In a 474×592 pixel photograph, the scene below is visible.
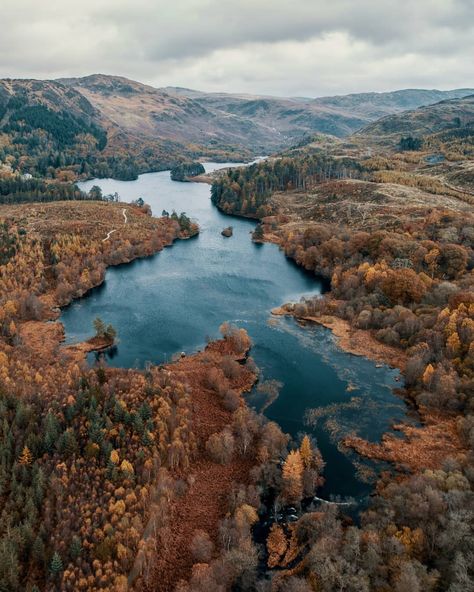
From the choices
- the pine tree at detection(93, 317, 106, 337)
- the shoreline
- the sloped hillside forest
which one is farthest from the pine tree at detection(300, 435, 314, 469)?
the pine tree at detection(93, 317, 106, 337)

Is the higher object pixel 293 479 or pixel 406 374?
pixel 406 374

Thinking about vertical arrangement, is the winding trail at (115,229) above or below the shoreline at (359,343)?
above

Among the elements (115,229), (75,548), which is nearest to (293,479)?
(75,548)

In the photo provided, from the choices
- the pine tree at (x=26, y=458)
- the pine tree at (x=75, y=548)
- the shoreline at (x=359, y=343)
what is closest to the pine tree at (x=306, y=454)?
the pine tree at (x=75, y=548)

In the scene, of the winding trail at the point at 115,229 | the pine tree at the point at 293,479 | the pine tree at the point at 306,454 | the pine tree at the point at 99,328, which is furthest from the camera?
the winding trail at the point at 115,229

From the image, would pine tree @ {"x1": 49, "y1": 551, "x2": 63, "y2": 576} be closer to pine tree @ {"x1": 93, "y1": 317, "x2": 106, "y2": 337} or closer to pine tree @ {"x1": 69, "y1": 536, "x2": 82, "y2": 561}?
pine tree @ {"x1": 69, "y1": 536, "x2": 82, "y2": 561}

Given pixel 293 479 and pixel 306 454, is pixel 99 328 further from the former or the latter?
pixel 293 479

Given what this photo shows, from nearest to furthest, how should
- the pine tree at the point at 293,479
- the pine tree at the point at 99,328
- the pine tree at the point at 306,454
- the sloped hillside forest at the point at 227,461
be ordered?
the sloped hillside forest at the point at 227,461, the pine tree at the point at 293,479, the pine tree at the point at 306,454, the pine tree at the point at 99,328

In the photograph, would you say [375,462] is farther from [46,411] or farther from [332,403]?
[46,411]

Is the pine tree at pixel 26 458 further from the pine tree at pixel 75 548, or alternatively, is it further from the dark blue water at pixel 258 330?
the dark blue water at pixel 258 330
